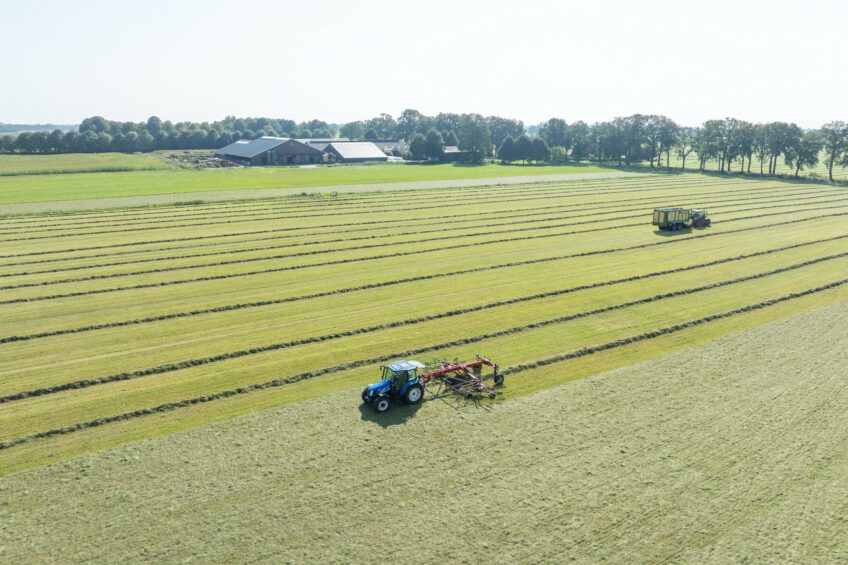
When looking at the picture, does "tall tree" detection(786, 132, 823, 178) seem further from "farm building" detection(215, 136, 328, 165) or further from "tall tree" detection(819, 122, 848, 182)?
"farm building" detection(215, 136, 328, 165)

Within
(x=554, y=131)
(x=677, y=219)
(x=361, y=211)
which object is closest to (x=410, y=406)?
(x=677, y=219)

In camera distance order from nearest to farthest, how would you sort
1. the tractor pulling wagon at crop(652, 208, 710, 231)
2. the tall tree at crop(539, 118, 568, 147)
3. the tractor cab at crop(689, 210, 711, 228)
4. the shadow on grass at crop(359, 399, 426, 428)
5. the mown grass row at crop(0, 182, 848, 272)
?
1. the shadow on grass at crop(359, 399, 426, 428)
2. the mown grass row at crop(0, 182, 848, 272)
3. the tractor pulling wagon at crop(652, 208, 710, 231)
4. the tractor cab at crop(689, 210, 711, 228)
5. the tall tree at crop(539, 118, 568, 147)

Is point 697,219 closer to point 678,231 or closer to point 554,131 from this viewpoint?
point 678,231

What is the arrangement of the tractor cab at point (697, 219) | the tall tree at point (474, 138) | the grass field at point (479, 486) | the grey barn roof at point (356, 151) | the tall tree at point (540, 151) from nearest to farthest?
1. the grass field at point (479, 486)
2. the tractor cab at point (697, 219)
3. the tall tree at point (540, 151)
4. the tall tree at point (474, 138)
5. the grey barn roof at point (356, 151)

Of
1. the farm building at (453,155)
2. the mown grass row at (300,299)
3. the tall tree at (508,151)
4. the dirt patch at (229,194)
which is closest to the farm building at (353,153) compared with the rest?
the farm building at (453,155)

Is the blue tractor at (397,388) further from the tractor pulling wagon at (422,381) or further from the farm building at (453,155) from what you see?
the farm building at (453,155)

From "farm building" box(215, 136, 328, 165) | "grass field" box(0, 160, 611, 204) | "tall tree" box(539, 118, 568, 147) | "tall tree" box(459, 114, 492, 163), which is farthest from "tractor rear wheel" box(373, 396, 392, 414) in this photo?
"tall tree" box(539, 118, 568, 147)
